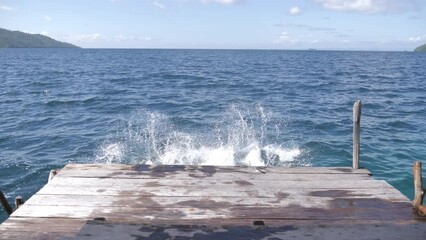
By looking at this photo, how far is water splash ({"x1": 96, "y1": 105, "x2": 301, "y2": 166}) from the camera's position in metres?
13.3

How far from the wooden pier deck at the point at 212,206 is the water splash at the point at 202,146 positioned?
5792mm

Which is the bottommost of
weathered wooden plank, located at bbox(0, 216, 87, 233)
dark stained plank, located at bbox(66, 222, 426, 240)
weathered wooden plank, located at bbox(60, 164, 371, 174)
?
dark stained plank, located at bbox(66, 222, 426, 240)

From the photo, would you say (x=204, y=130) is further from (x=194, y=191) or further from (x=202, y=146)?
(x=194, y=191)

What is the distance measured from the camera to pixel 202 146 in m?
14.6

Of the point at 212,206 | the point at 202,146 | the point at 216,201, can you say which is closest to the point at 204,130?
the point at 202,146

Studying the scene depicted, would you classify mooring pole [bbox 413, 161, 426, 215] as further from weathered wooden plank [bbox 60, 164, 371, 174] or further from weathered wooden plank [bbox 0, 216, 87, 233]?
weathered wooden plank [bbox 0, 216, 87, 233]

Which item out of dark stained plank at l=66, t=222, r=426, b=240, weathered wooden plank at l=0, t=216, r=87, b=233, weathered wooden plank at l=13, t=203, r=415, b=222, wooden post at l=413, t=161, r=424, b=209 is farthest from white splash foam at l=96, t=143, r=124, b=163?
wooden post at l=413, t=161, r=424, b=209

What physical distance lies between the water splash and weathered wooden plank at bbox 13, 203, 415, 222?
7164mm

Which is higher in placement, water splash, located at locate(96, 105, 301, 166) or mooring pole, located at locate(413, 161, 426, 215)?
mooring pole, located at locate(413, 161, 426, 215)

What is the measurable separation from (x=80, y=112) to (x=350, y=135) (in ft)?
47.6

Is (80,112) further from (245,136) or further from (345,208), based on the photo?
(345,208)

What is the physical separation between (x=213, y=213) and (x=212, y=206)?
0.25 m

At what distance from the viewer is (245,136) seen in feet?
53.8

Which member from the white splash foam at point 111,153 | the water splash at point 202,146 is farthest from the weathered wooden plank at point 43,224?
the white splash foam at point 111,153
